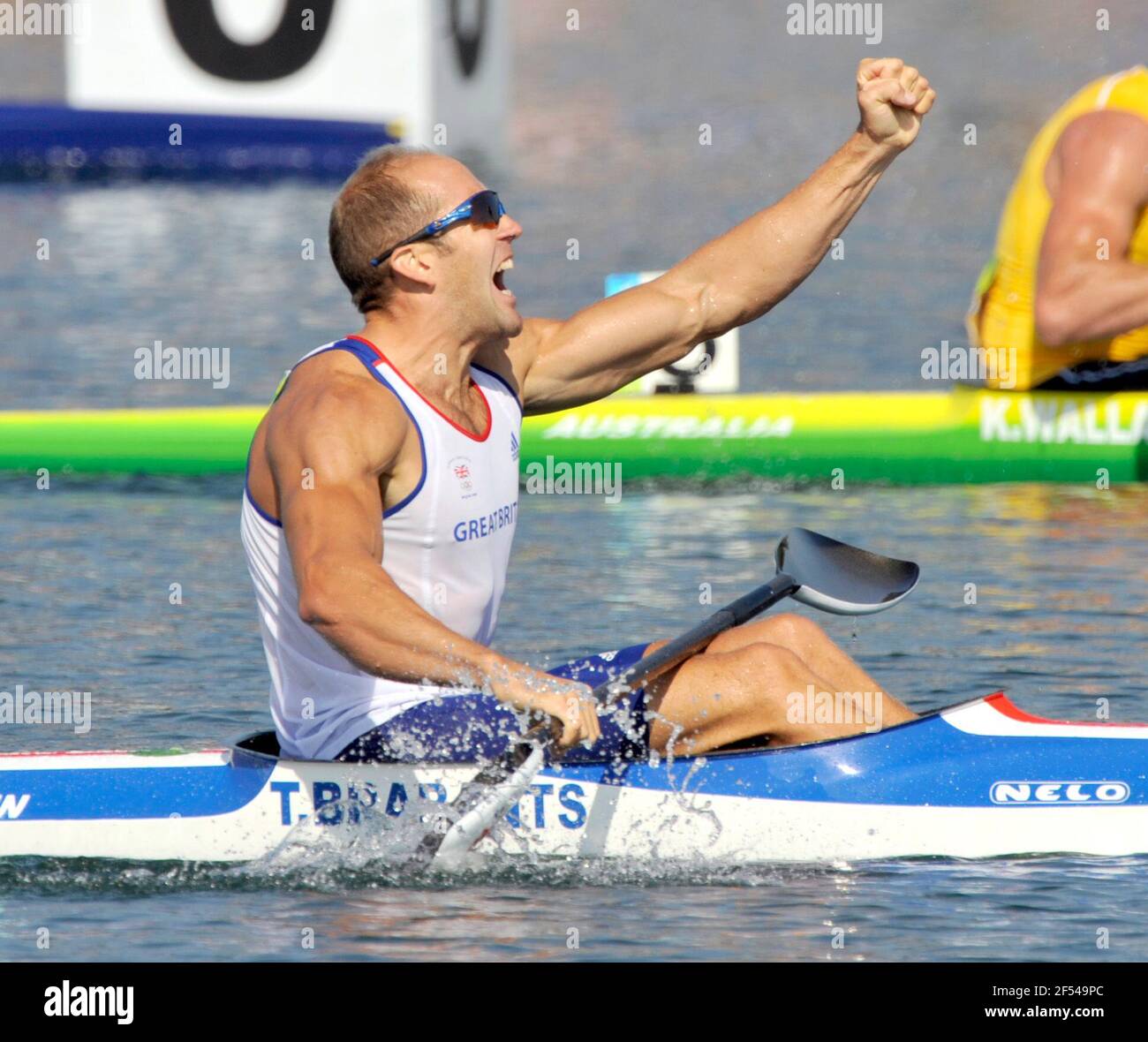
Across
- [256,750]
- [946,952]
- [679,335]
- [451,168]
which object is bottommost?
[946,952]

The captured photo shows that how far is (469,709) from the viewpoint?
452cm

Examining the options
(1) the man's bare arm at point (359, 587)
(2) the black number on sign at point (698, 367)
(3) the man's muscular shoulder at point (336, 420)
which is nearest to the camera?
(1) the man's bare arm at point (359, 587)

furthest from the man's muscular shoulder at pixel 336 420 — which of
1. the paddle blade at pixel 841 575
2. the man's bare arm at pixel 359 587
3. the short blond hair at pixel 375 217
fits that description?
the paddle blade at pixel 841 575

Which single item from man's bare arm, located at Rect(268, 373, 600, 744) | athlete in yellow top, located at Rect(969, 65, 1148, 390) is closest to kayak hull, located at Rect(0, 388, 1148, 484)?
athlete in yellow top, located at Rect(969, 65, 1148, 390)

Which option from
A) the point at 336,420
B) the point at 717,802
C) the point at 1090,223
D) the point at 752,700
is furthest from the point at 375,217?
the point at 1090,223

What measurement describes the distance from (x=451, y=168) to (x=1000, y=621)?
3138mm

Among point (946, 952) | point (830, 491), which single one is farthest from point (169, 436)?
point (946, 952)

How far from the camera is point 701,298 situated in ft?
16.6

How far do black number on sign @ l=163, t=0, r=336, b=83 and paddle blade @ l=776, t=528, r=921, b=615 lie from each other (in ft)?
36.2

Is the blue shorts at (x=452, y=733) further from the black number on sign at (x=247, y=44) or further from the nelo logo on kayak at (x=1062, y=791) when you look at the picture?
the black number on sign at (x=247, y=44)

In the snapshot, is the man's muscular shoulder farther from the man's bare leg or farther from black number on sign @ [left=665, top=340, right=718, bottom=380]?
black number on sign @ [left=665, top=340, right=718, bottom=380]

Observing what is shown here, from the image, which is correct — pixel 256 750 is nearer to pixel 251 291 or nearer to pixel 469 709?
pixel 469 709

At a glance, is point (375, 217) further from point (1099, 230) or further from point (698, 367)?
point (698, 367)

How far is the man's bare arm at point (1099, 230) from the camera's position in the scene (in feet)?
25.3
